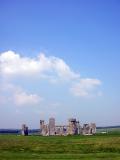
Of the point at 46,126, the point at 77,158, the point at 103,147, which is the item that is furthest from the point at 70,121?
the point at 77,158

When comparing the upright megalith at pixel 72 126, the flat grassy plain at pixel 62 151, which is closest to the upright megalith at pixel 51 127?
the upright megalith at pixel 72 126

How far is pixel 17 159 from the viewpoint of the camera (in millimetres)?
41781

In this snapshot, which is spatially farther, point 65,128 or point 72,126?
point 65,128

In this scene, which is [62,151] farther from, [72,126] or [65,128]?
[65,128]

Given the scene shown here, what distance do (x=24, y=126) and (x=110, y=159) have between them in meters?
141

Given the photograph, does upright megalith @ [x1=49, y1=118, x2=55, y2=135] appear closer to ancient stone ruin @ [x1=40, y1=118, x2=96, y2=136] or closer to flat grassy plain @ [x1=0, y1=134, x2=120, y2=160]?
ancient stone ruin @ [x1=40, y1=118, x2=96, y2=136]

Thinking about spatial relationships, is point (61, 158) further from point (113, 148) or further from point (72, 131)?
point (72, 131)

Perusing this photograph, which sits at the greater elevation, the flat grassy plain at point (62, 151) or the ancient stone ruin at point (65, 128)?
the ancient stone ruin at point (65, 128)

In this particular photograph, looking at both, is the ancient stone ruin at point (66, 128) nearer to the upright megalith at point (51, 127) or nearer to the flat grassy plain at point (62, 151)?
the upright megalith at point (51, 127)

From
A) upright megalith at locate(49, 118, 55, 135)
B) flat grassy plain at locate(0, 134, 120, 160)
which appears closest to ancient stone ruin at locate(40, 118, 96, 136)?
upright megalith at locate(49, 118, 55, 135)

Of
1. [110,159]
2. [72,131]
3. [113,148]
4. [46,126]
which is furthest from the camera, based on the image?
[46,126]

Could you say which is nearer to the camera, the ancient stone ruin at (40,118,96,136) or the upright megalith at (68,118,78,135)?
the upright megalith at (68,118,78,135)

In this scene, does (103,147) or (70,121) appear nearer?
(103,147)

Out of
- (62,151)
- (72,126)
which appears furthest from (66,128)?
(62,151)
